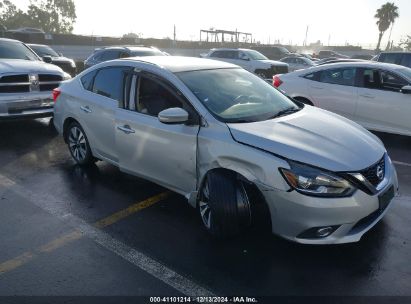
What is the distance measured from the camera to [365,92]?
285 inches

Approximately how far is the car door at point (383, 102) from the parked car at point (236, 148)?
309 centimetres

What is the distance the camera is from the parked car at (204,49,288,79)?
17.0 m

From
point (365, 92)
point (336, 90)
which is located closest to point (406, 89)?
point (365, 92)

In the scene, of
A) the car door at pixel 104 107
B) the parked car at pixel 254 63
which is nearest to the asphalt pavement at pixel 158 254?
the car door at pixel 104 107

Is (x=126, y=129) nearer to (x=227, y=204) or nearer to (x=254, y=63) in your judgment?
(x=227, y=204)

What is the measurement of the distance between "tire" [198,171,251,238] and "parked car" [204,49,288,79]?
1381cm

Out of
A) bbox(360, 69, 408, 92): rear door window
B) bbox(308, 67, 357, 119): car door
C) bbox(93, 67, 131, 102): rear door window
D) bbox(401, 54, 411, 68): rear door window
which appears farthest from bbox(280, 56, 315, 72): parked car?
bbox(93, 67, 131, 102): rear door window

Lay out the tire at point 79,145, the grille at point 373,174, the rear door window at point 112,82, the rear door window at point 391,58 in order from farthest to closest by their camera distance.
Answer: the rear door window at point 391,58 → the tire at point 79,145 → the rear door window at point 112,82 → the grille at point 373,174

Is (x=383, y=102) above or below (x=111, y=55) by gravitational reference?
below

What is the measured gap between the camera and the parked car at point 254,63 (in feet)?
55.9

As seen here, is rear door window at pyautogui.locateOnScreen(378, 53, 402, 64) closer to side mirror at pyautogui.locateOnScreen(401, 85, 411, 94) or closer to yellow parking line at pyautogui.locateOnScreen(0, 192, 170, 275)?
side mirror at pyautogui.locateOnScreen(401, 85, 411, 94)

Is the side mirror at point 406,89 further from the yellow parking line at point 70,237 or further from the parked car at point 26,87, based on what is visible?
the parked car at point 26,87

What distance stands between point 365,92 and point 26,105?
619 centimetres

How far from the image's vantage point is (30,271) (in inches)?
130
